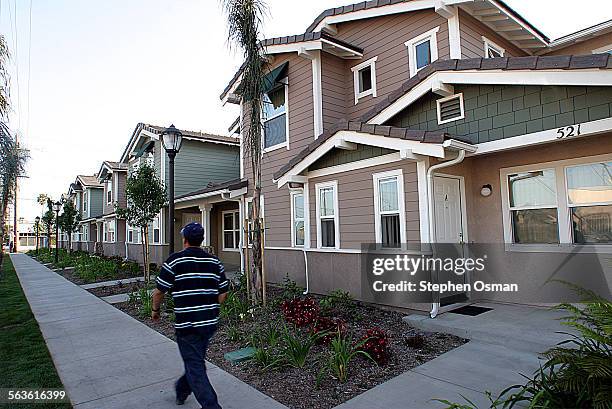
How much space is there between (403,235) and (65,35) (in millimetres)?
12512

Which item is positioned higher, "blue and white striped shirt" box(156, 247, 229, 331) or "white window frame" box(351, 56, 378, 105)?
"white window frame" box(351, 56, 378, 105)

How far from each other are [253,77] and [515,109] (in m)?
4.68

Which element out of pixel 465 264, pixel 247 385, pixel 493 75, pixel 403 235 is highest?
pixel 493 75

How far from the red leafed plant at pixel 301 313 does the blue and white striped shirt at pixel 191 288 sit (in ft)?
8.96

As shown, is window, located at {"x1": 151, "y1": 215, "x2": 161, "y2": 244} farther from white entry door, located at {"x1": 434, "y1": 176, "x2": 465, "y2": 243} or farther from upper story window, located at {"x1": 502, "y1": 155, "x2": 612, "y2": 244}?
upper story window, located at {"x1": 502, "y1": 155, "x2": 612, "y2": 244}

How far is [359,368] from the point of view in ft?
14.8

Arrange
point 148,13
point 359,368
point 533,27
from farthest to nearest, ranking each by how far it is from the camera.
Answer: point 148,13 < point 533,27 < point 359,368

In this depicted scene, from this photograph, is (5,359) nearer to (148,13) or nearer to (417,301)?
(417,301)

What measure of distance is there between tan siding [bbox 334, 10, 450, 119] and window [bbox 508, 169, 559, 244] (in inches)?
126

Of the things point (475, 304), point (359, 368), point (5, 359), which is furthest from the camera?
point (475, 304)

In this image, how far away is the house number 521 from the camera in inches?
210

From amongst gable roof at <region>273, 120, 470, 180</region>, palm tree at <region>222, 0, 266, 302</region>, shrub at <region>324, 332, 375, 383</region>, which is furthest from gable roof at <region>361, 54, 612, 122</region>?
shrub at <region>324, 332, 375, 383</region>

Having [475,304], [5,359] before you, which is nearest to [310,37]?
[475,304]

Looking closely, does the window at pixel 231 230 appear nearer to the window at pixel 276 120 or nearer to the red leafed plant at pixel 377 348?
the window at pixel 276 120
